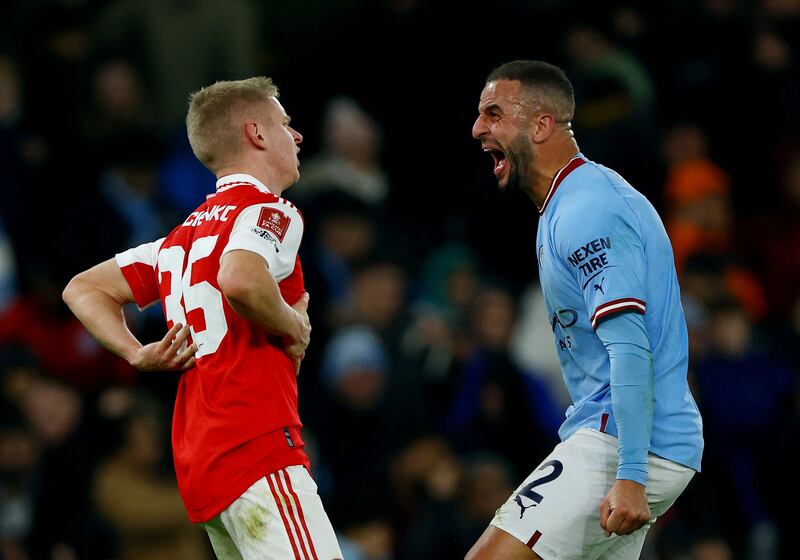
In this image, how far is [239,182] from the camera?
4.80m

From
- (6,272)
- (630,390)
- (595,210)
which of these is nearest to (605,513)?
(630,390)

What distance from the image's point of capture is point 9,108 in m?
9.58

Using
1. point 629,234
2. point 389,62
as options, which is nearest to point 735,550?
point 389,62

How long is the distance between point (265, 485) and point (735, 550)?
5.73 metres

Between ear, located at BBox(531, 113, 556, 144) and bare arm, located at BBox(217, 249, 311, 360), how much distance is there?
3.82 ft

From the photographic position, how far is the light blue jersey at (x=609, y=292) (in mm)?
4656

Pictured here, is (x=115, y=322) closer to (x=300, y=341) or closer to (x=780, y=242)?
(x=300, y=341)

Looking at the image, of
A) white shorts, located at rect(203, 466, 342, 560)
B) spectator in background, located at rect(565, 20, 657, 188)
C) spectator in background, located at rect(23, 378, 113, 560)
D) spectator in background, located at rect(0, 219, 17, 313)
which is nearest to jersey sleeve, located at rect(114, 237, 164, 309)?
white shorts, located at rect(203, 466, 342, 560)

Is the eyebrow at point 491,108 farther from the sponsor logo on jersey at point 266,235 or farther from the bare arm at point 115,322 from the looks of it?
the bare arm at point 115,322

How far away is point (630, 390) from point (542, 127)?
3.52 feet

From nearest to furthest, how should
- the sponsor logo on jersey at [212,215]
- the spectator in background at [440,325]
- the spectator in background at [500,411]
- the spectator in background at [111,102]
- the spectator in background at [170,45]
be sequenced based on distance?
the sponsor logo on jersey at [212,215], the spectator in background at [500,411], the spectator in background at [440,325], the spectator in background at [111,102], the spectator in background at [170,45]

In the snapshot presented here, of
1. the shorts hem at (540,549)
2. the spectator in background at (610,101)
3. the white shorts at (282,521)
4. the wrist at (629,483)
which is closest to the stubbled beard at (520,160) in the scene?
the wrist at (629,483)

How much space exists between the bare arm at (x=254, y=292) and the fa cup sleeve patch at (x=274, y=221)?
136 millimetres

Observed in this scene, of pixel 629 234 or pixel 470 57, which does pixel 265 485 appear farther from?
pixel 470 57
